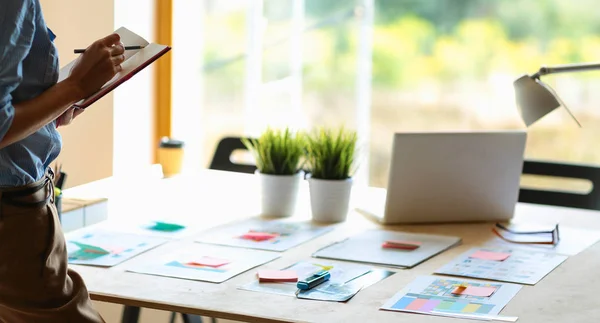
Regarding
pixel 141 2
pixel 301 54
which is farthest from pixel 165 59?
pixel 301 54

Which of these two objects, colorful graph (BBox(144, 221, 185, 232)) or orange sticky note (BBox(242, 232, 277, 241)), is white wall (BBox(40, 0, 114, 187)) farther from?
orange sticky note (BBox(242, 232, 277, 241))

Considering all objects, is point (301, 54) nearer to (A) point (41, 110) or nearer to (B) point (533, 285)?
(B) point (533, 285)

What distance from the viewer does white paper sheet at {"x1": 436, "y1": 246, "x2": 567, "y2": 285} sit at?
6.45 feet

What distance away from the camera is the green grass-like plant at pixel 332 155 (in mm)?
2480

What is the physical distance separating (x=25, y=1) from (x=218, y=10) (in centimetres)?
298

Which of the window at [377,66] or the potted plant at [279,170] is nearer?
the potted plant at [279,170]

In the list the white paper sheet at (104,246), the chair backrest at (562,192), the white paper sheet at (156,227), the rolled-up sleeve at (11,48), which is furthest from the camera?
the chair backrest at (562,192)

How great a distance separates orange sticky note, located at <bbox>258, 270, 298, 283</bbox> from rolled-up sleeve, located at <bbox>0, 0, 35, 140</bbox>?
63cm

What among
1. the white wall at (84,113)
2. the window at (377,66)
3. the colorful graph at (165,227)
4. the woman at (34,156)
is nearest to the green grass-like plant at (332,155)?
the colorful graph at (165,227)

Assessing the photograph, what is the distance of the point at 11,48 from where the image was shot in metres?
1.46

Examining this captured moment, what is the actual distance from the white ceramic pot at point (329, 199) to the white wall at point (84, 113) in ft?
5.30

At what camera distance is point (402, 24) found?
4633 mm

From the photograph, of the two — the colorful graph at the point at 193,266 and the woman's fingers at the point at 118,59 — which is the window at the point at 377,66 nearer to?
the colorful graph at the point at 193,266

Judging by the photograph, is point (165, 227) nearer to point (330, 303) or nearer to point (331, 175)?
point (331, 175)
